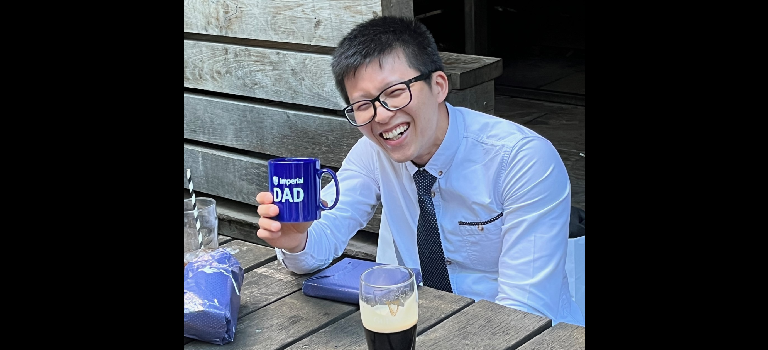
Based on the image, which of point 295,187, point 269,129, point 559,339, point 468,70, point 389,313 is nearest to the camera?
point 389,313

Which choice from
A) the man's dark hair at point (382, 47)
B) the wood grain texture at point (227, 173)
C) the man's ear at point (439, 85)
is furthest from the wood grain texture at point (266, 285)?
the wood grain texture at point (227, 173)

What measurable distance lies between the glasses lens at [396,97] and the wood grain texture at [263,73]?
3.86ft

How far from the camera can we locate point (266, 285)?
6.40ft

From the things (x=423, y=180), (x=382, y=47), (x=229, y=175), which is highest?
(x=382, y=47)

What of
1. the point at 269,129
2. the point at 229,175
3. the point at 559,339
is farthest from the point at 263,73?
the point at 559,339

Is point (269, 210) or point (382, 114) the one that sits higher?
point (382, 114)

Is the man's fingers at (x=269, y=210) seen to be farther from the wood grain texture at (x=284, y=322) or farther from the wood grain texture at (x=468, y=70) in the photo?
the wood grain texture at (x=468, y=70)

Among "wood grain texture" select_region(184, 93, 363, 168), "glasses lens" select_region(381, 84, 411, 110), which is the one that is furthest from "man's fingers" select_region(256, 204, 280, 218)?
"wood grain texture" select_region(184, 93, 363, 168)

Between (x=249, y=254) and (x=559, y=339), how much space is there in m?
0.89

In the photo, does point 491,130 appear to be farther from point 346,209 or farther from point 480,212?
point 346,209

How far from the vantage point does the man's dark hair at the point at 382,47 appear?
2111 mm

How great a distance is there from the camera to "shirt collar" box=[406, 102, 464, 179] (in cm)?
223
